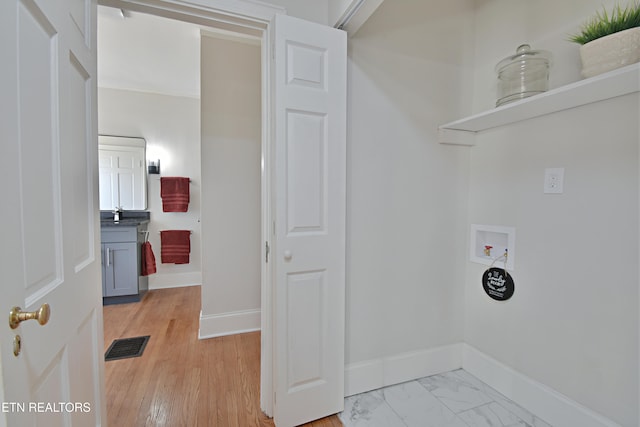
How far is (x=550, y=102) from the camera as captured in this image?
137 cm

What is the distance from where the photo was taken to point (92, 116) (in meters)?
1.11

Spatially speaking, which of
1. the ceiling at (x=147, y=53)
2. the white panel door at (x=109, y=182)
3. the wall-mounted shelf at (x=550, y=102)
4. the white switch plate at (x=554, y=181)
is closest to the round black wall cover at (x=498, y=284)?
the white switch plate at (x=554, y=181)

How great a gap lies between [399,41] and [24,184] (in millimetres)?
1894

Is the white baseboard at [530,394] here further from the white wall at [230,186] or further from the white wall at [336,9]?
the white wall at [336,9]

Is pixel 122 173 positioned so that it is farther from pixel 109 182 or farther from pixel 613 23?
pixel 613 23

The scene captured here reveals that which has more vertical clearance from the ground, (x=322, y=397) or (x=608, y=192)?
(x=608, y=192)

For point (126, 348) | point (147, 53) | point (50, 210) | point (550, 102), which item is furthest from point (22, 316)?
point (147, 53)

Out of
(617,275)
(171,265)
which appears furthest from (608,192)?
(171,265)

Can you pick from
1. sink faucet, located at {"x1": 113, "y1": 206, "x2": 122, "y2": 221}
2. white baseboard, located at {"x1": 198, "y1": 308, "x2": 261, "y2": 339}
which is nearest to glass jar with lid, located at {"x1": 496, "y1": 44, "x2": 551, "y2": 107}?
white baseboard, located at {"x1": 198, "y1": 308, "x2": 261, "y2": 339}

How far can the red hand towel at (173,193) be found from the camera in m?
3.83

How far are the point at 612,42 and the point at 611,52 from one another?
4cm

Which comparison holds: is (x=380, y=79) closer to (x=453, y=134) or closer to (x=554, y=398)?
(x=453, y=134)

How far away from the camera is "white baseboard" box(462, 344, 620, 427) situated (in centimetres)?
139

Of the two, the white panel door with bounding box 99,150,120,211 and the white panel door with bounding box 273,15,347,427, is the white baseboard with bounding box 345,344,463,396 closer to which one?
the white panel door with bounding box 273,15,347,427
